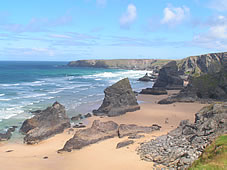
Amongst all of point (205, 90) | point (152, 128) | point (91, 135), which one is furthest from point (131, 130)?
point (205, 90)

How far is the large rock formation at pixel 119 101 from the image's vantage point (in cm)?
3506

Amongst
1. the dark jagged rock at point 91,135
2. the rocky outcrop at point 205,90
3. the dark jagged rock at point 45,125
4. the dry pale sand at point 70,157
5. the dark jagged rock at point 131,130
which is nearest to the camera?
the dry pale sand at point 70,157

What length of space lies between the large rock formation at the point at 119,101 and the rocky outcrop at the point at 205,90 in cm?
808

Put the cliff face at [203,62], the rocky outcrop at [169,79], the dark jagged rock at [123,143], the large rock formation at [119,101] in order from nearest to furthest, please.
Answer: the dark jagged rock at [123,143] → the large rock formation at [119,101] → the rocky outcrop at [169,79] → the cliff face at [203,62]

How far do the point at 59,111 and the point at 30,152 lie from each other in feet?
26.1

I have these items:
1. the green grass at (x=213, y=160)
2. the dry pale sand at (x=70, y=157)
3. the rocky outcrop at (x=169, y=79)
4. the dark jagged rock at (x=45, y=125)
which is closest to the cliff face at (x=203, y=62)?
the rocky outcrop at (x=169, y=79)

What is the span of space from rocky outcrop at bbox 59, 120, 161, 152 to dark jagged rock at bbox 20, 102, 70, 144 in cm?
435

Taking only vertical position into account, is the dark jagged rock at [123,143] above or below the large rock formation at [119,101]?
below

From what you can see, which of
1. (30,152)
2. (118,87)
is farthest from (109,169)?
(118,87)

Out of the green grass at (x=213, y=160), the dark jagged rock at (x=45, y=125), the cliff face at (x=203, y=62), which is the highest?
the cliff face at (x=203, y=62)

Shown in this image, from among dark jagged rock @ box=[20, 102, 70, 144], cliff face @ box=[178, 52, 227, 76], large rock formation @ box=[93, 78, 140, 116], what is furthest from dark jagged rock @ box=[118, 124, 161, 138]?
cliff face @ box=[178, 52, 227, 76]

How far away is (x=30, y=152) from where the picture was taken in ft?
68.8

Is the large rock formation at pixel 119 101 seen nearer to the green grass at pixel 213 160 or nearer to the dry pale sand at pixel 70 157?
the dry pale sand at pixel 70 157

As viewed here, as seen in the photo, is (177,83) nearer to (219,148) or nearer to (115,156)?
(115,156)
